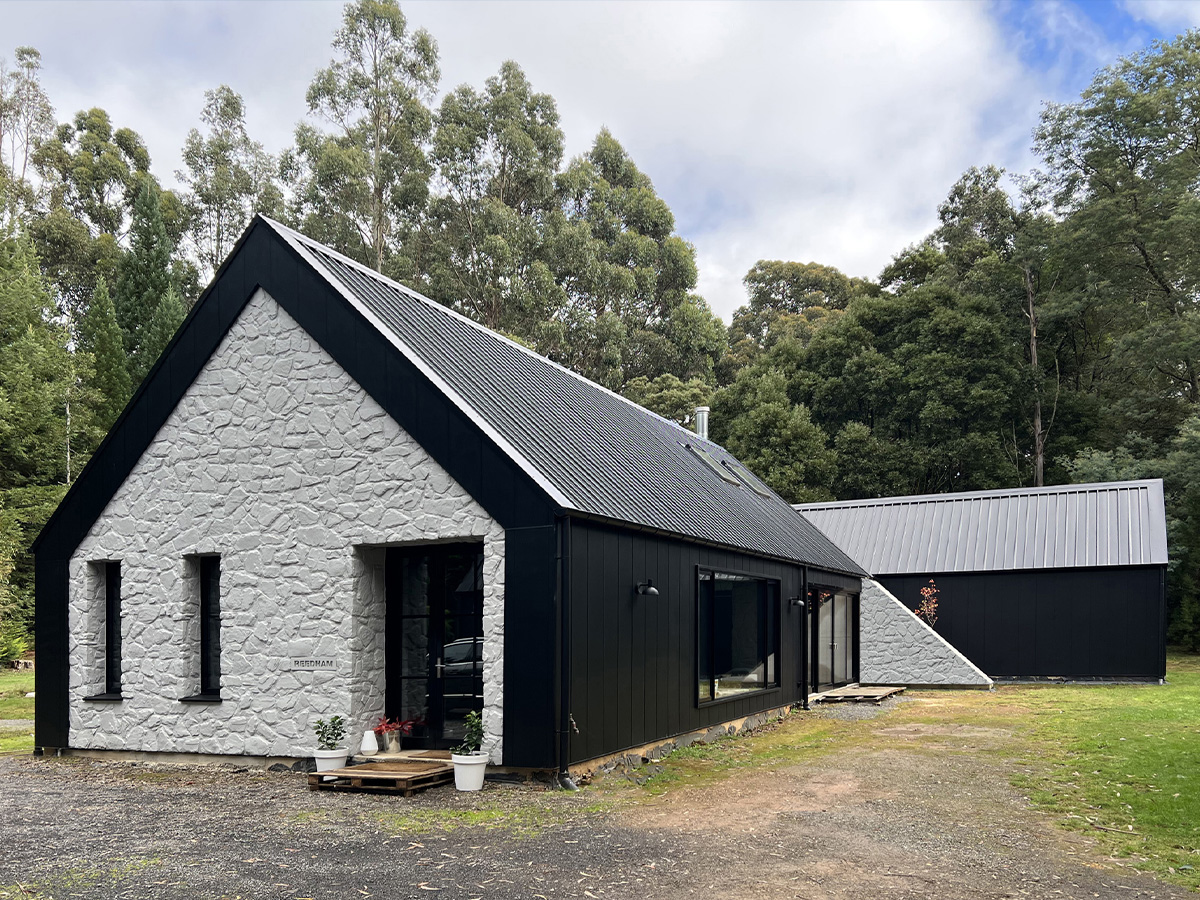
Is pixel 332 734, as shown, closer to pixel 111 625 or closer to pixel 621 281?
pixel 111 625

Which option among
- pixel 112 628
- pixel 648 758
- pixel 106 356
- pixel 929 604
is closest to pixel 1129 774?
pixel 648 758

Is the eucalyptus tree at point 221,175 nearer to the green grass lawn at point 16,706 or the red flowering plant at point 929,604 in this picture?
the green grass lawn at point 16,706

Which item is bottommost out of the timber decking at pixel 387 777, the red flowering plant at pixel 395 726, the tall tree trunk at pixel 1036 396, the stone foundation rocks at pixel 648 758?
the stone foundation rocks at pixel 648 758

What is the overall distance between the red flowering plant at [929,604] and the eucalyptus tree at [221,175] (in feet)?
113

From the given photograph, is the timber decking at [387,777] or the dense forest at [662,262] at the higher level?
the dense forest at [662,262]

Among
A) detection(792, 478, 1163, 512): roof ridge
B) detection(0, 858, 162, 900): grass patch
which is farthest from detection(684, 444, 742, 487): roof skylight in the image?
detection(0, 858, 162, 900): grass patch

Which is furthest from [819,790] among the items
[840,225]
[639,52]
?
[840,225]

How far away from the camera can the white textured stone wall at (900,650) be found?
72.8ft

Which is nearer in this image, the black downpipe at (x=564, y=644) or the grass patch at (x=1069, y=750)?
the grass patch at (x=1069, y=750)

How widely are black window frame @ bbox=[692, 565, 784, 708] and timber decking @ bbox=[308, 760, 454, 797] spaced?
4229 millimetres

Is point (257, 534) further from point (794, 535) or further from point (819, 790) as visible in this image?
point (794, 535)

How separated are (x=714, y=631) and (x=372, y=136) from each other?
3457 centimetres

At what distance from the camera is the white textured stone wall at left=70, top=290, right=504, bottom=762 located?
35.2 feet

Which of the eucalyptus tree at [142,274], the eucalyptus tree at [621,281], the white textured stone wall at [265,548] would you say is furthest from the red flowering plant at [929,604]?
the eucalyptus tree at [142,274]
